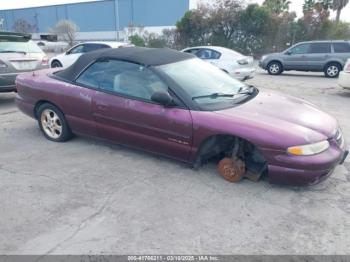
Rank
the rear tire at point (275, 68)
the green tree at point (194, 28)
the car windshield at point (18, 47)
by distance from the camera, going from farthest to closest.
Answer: the green tree at point (194, 28) < the rear tire at point (275, 68) < the car windshield at point (18, 47)

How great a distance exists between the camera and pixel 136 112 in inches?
159

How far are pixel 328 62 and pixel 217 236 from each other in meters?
12.5

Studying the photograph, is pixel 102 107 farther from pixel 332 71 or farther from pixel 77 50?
pixel 332 71

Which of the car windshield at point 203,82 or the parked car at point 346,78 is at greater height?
the car windshield at point 203,82

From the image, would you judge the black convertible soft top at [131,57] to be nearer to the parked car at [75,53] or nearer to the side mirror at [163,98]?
the side mirror at [163,98]

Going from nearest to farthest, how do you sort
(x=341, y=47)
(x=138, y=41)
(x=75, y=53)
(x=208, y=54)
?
(x=208, y=54) < (x=75, y=53) < (x=341, y=47) < (x=138, y=41)

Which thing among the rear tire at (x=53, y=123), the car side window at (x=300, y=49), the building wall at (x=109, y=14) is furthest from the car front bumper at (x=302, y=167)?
the building wall at (x=109, y=14)

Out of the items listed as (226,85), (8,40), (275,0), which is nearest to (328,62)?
(226,85)

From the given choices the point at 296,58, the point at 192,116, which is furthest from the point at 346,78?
the point at 192,116

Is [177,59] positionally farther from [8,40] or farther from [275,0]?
[275,0]

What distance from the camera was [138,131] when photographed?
13.5 feet

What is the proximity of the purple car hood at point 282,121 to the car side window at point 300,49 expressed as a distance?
1087 cm

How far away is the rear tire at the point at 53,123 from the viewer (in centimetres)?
492

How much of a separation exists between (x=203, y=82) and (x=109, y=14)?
59.1 m
